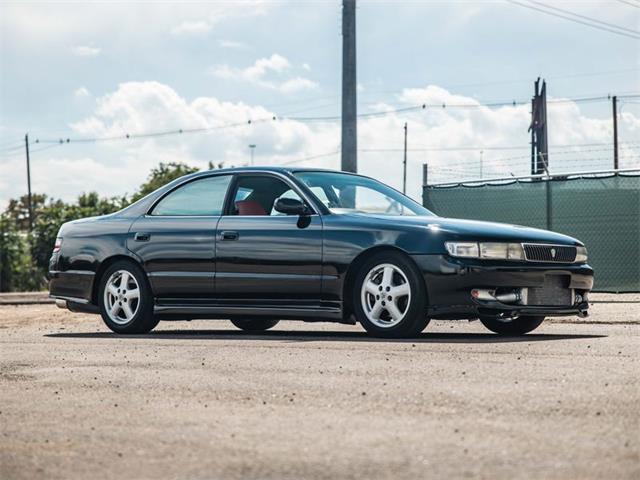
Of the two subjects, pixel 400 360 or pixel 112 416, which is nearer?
pixel 112 416

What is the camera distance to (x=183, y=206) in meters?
11.5

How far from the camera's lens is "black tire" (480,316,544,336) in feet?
35.3

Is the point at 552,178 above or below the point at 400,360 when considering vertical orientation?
above

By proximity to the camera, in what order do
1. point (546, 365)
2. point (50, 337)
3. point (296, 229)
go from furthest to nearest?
1. point (50, 337)
2. point (296, 229)
3. point (546, 365)

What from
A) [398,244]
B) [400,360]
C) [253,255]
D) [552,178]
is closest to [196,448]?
[400,360]

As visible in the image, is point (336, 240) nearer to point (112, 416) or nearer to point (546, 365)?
point (546, 365)

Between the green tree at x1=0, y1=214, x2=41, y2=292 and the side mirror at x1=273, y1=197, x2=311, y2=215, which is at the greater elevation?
the side mirror at x1=273, y1=197, x2=311, y2=215

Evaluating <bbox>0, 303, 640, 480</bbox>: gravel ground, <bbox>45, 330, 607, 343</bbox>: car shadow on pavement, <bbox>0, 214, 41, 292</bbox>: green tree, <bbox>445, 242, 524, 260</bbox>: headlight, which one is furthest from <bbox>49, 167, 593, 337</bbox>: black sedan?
<bbox>0, 214, 41, 292</bbox>: green tree

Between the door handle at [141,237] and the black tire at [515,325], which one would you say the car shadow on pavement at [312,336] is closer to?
the black tire at [515,325]

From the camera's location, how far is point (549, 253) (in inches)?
401

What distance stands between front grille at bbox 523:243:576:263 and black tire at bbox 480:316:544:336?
0.68 m

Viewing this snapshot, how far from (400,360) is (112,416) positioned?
8.22 feet

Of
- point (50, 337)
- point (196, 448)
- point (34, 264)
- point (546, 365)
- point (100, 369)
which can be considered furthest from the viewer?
point (34, 264)

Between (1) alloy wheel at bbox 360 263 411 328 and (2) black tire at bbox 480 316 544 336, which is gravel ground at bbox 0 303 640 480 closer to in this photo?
(1) alloy wheel at bbox 360 263 411 328
